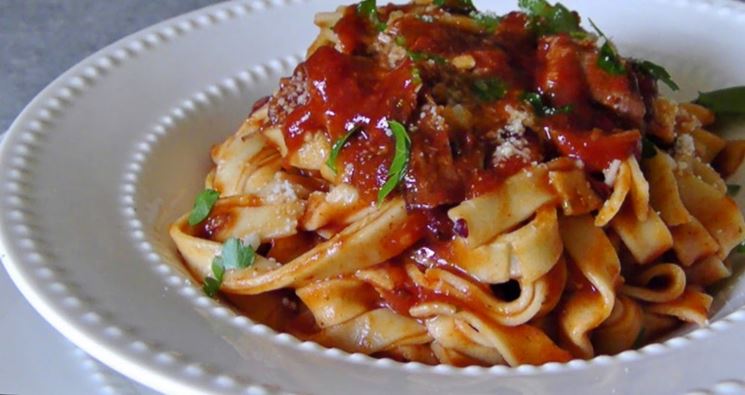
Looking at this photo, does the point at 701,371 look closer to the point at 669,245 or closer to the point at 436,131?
the point at 669,245

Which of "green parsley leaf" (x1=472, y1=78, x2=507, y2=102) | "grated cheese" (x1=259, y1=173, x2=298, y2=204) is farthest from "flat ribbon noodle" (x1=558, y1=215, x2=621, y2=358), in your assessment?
"grated cheese" (x1=259, y1=173, x2=298, y2=204)

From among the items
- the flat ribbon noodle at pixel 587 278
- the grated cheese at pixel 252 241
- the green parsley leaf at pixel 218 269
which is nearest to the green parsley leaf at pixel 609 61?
the flat ribbon noodle at pixel 587 278

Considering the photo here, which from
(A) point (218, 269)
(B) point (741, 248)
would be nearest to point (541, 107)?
(B) point (741, 248)

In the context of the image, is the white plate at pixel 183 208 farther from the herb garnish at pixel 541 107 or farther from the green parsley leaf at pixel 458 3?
the green parsley leaf at pixel 458 3

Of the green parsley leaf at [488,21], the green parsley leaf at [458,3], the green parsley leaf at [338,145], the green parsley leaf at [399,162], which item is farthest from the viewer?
the green parsley leaf at [458,3]

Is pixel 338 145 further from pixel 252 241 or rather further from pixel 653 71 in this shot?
pixel 653 71

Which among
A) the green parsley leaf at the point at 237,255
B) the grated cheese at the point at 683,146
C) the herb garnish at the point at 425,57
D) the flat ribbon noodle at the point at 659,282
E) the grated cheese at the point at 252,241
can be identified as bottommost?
the green parsley leaf at the point at 237,255
